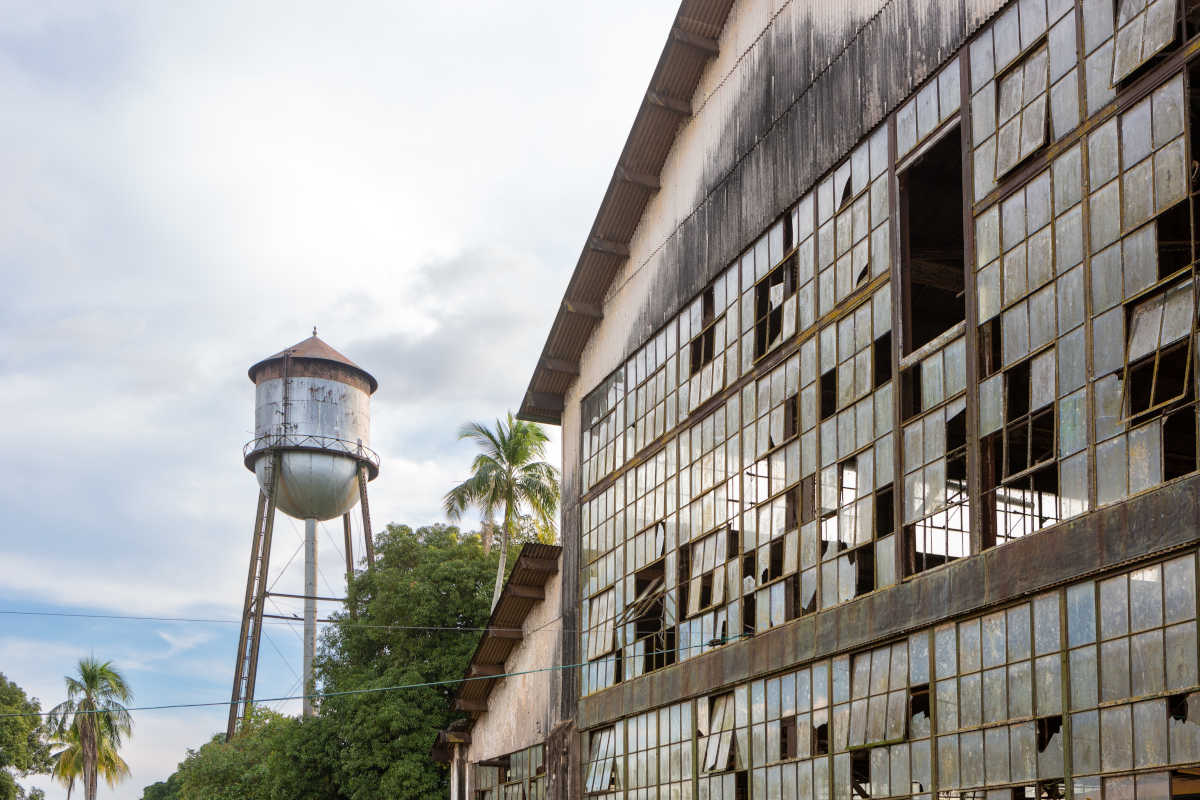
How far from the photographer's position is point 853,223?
2023 centimetres

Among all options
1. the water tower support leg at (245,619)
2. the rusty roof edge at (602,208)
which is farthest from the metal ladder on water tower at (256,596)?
the rusty roof edge at (602,208)

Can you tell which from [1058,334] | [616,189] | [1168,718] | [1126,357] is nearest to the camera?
A: [1168,718]

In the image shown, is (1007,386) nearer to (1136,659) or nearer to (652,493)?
(1136,659)

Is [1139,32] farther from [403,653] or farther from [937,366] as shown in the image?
[403,653]

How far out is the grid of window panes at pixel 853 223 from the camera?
19531 mm

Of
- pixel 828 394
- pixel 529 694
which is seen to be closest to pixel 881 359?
pixel 828 394

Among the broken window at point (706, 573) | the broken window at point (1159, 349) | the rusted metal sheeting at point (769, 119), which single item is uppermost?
the rusted metal sheeting at point (769, 119)

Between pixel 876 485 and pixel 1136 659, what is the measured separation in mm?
5609

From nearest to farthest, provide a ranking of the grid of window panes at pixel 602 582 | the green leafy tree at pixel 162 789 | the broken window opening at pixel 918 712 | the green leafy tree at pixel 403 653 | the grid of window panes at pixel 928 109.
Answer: the broken window opening at pixel 918 712, the grid of window panes at pixel 928 109, the grid of window panes at pixel 602 582, the green leafy tree at pixel 403 653, the green leafy tree at pixel 162 789

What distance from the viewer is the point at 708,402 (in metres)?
25.0

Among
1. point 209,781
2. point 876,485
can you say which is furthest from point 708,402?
point 209,781

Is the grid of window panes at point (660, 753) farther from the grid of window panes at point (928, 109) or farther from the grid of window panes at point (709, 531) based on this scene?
the grid of window panes at point (928, 109)

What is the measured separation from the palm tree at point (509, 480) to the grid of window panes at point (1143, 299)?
3438 centimetres

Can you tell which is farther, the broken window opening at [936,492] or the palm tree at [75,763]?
the palm tree at [75,763]
